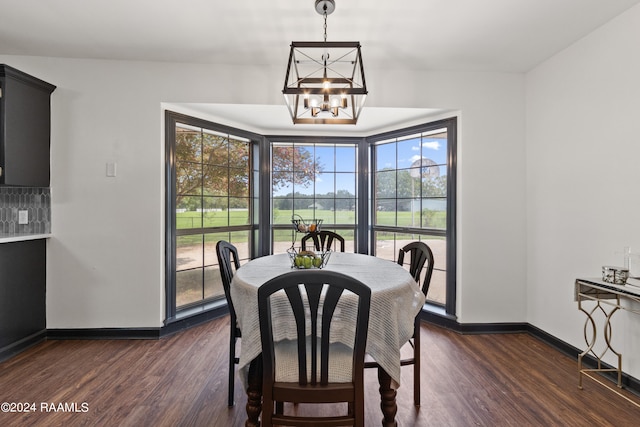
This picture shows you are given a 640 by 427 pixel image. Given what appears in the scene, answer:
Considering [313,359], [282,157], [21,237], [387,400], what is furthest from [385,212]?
[21,237]

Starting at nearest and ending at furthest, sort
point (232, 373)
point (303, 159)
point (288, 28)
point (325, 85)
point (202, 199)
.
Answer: point (325, 85) → point (232, 373) → point (288, 28) → point (202, 199) → point (303, 159)

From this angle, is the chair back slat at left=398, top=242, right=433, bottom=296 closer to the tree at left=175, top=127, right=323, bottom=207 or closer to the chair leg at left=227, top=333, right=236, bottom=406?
the chair leg at left=227, top=333, right=236, bottom=406

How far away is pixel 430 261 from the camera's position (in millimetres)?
2045

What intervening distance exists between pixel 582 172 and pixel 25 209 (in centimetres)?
486

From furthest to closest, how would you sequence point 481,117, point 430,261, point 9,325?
point 481,117
point 9,325
point 430,261

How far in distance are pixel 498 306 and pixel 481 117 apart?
1.91 m

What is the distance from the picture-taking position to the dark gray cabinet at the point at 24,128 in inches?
101

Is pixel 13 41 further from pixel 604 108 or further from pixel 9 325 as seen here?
pixel 604 108

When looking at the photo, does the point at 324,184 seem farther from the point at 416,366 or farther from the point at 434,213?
the point at 416,366

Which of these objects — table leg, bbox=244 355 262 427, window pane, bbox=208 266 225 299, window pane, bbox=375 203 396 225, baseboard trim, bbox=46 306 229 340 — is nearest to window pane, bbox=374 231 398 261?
window pane, bbox=375 203 396 225

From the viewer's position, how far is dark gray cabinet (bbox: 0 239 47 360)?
258 centimetres

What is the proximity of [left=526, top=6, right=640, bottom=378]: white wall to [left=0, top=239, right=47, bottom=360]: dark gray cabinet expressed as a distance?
15.3ft

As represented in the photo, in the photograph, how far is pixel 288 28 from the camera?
2.48 m

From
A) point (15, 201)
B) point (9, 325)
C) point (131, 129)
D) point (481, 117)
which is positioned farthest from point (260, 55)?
point (9, 325)
